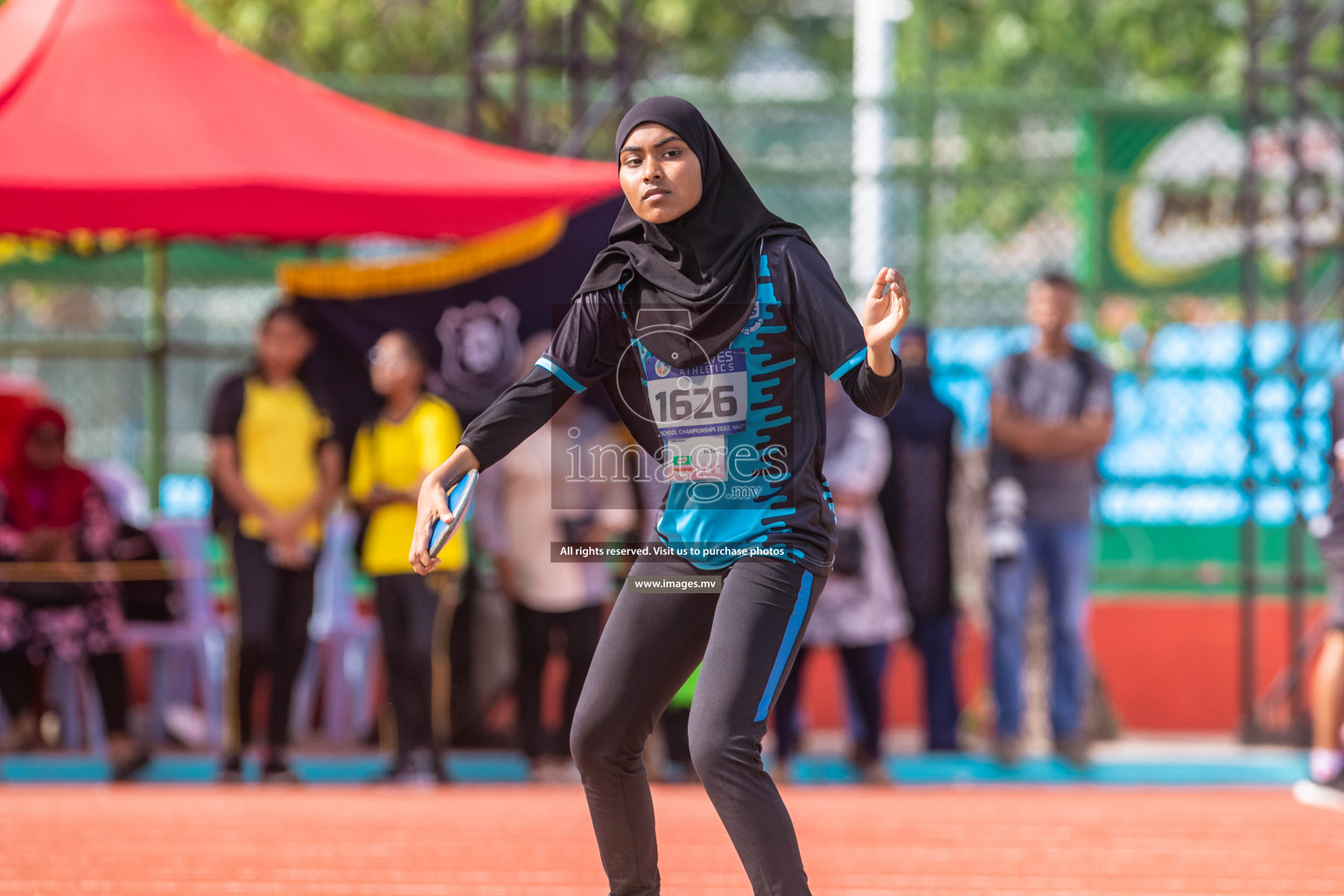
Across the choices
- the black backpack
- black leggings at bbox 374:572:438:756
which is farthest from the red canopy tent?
the black backpack

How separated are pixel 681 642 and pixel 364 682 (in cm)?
550

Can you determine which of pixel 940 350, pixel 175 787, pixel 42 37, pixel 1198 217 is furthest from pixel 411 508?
pixel 1198 217

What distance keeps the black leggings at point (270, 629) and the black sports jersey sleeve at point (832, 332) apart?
450 centimetres

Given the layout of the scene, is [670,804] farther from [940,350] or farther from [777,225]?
[777,225]

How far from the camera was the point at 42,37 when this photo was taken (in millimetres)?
7777

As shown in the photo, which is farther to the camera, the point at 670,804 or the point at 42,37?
the point at 42,37

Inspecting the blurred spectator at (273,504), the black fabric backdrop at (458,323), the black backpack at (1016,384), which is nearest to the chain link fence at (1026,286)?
the black backpack at (1016,384)

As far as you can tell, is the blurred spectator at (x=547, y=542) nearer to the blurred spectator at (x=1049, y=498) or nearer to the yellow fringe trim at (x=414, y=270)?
the yellow fringe trim at (x=414, y=270)

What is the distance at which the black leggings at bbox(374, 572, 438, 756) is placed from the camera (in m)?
7.47

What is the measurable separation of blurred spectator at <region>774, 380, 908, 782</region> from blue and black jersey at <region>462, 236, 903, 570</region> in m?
4.01

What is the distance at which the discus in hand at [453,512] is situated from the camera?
11.6 ft

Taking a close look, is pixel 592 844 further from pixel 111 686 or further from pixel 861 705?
pixel 111 686

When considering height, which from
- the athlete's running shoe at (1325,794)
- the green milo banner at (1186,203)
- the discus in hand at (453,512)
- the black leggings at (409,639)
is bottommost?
the athlete's running shoe at (1325,794)

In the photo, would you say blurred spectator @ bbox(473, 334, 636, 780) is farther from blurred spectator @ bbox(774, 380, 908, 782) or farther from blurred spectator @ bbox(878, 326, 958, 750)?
blurred spectator @ bbox(878, 326, 958, 750)
